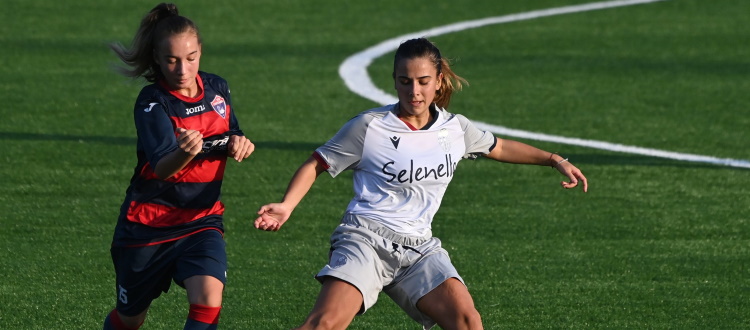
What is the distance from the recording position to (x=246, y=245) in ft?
27.9

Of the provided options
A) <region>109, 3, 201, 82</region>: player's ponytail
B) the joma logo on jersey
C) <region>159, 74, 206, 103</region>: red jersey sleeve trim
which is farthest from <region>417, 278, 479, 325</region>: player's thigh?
<region>109, 3, 201, 82</region>: player's ponytail

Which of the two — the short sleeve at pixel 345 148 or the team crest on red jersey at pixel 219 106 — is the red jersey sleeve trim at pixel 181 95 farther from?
the short sleeve at pixel 345 148

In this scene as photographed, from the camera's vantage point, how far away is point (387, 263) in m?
5.79

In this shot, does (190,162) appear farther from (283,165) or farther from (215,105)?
(283,165)

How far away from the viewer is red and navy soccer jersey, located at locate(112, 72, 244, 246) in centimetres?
582

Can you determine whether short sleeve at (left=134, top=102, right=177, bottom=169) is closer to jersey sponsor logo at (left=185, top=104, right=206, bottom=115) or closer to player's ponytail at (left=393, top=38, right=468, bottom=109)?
jersey sponsor logo at (left=185, top=104, right=206, bottom=115)

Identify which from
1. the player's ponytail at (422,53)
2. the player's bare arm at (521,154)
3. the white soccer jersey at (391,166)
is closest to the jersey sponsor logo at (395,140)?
the white soccer jersey at (391,166)

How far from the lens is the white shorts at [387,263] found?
5.67 meters

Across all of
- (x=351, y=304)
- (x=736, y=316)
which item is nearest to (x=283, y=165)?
(x=736, y=316)

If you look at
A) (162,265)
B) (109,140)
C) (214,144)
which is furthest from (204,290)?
(109,140)

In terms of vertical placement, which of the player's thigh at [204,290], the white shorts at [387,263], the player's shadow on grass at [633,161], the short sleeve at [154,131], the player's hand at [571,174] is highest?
the short sleeve at [154,131]

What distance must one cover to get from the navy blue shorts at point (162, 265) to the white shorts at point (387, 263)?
0.49 meters

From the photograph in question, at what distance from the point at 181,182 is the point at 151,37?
0.64 metres

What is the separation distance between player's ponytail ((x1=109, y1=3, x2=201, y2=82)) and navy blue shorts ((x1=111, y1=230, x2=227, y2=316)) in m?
0.74
